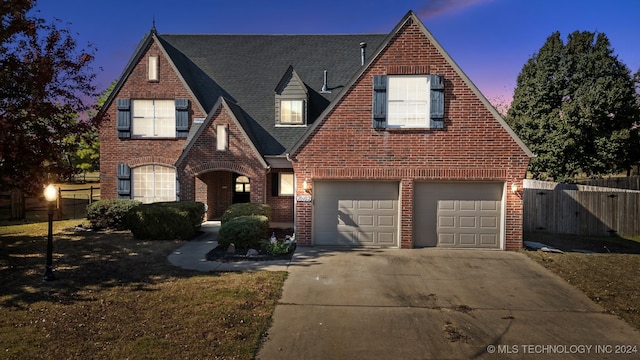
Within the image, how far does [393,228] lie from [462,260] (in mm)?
2454

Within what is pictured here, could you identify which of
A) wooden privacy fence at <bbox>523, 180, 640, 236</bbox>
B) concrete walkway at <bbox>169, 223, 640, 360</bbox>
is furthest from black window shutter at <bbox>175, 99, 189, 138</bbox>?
wooden privacy fence at <bbox>523, 180, 640, 236</bbox>

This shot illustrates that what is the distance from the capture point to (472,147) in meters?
12.0

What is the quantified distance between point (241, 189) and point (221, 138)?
3.84 meters

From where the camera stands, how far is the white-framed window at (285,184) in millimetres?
17500

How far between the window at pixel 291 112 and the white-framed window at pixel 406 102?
6.52 metres

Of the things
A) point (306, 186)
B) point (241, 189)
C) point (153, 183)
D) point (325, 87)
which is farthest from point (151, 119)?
point (306, 186)

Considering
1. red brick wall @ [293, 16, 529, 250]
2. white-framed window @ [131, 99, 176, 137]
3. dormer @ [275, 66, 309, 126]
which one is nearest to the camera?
red brick wall @ [293, 16, 529, 250]

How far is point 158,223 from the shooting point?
43.7 ft

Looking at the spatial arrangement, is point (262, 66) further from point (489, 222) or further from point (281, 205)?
point (489, 222)

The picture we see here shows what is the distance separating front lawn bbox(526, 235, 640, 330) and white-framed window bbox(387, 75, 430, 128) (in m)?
5.75

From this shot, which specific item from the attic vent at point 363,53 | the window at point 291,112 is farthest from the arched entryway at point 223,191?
the attic vent at point 363,53

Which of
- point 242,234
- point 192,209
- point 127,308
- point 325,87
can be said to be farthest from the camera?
point 325,87

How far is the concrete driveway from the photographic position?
5633 mm

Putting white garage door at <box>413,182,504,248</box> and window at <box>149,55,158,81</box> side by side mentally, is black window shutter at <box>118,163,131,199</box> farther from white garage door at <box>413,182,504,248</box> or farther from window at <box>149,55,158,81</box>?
white garage door at <box>413,182,504,248</box>
